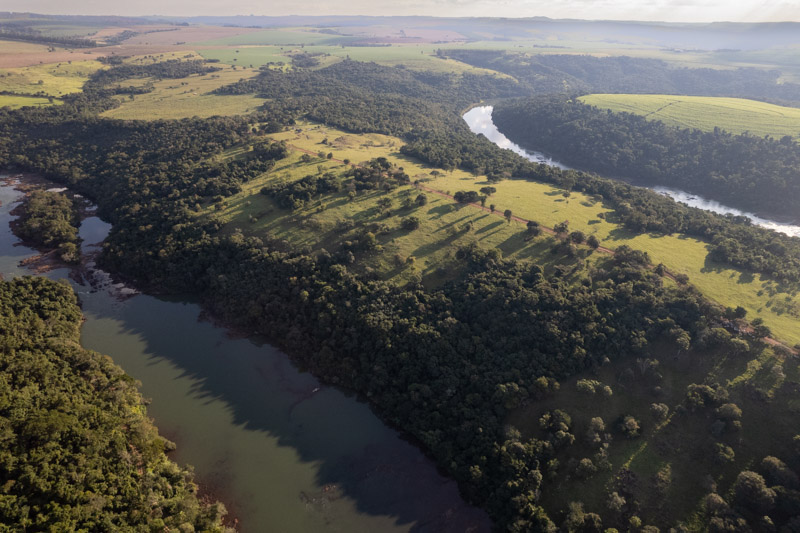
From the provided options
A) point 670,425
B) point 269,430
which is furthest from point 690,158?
point 269,430

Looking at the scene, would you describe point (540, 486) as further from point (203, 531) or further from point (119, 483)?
point (119, 483)

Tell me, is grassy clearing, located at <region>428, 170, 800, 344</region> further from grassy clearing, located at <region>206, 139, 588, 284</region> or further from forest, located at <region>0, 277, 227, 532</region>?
forest, located at <region>0, 277, 227, 532</region>

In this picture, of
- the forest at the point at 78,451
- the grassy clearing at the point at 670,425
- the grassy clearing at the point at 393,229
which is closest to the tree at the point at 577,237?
the grassy clearing at the point at 393,229

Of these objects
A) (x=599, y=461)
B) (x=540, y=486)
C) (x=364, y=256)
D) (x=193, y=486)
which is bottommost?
(x=193, y=486)

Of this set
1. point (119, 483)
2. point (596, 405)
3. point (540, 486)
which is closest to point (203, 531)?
point (119, 483)

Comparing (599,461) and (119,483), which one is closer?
(119,483)

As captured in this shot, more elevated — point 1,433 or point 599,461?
point 1,433

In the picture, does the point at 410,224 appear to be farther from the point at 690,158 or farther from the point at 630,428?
the point at 690,158
